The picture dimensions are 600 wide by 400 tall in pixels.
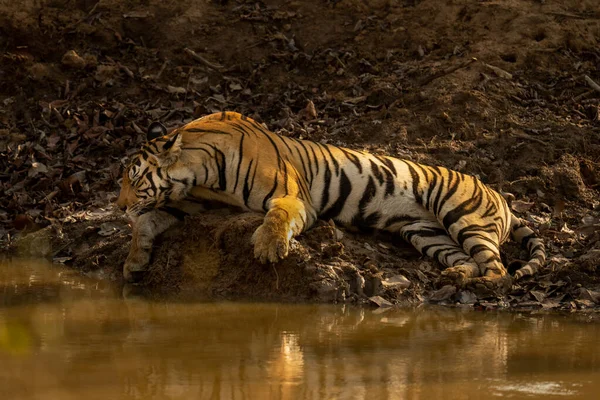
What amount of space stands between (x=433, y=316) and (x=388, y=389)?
203cm

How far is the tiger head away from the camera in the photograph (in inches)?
298

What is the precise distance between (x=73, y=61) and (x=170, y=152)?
413 cm

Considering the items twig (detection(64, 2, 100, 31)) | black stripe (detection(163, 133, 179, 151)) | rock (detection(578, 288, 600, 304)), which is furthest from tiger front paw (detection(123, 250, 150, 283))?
twig (detection(64, 2, 100, 31))

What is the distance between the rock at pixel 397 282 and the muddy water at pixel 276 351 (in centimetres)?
41

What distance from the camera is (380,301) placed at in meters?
6.96

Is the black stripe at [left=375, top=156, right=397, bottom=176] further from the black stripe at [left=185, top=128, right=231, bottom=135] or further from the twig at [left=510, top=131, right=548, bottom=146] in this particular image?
the twig at [left=510, top=131, right=548, bottom=146]

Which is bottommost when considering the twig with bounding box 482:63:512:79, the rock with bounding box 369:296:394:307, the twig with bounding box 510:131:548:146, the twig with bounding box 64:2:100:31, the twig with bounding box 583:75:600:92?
the rock with bounding box 369:296:394:307

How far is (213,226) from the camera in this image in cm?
749

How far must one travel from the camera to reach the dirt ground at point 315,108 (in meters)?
7.34

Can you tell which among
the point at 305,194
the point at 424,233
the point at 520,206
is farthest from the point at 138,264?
the point at 520,206

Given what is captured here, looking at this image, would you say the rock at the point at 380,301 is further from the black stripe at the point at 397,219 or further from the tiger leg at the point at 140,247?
the tiger leg at the point at 140,247

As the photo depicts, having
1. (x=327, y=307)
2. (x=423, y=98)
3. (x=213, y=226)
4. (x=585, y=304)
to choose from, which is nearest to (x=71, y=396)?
(x=327, y=307)

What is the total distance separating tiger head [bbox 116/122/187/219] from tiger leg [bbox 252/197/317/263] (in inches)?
34.3

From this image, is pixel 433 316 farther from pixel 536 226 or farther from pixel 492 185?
pixel 492 185
